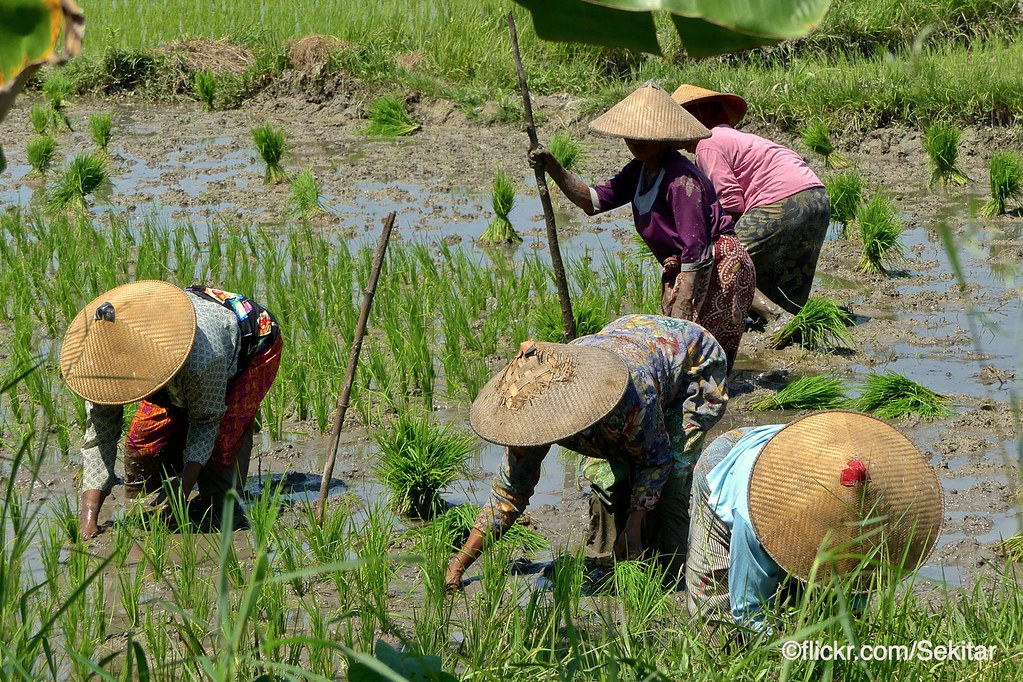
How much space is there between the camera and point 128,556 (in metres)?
3.67

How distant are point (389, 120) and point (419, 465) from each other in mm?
8849

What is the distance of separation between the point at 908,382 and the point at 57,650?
3.36 metres

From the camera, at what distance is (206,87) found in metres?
14.0

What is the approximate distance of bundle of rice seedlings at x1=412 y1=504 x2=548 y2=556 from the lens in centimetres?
356

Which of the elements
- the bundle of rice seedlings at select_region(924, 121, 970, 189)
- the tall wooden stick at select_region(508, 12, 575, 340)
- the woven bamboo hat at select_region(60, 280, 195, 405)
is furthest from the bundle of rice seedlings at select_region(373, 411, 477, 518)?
the bundle of rice seedlings at select_region(924, 121, 970, 189)

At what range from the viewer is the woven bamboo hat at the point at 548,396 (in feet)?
9.51

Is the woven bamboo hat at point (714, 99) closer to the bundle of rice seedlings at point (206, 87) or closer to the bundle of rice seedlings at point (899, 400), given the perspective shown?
the bundle of rice seedlings at point (899, 400)

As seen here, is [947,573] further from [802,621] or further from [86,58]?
[86,58]

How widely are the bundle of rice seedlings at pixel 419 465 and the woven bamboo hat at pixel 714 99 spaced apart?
204 centimetres

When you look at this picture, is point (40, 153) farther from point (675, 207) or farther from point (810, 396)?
point (810, 396)

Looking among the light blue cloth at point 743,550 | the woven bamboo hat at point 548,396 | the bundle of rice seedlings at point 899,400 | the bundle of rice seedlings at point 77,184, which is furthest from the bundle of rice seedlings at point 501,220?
the light blue cloth at point 743,550

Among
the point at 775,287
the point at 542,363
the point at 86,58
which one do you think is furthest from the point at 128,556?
the point at 86,58

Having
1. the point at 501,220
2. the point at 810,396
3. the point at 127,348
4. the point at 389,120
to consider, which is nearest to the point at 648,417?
the point at 127,348

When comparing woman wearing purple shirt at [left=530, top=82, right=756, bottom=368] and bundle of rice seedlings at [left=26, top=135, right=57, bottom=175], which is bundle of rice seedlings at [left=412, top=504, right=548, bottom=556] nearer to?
woman wearing purple shirt at [left=530, top=82, right=756, bottom=368]
